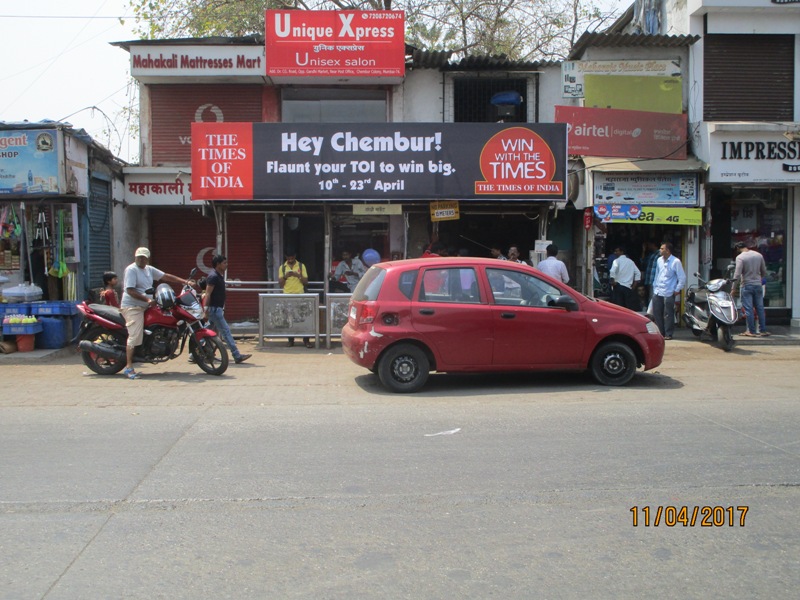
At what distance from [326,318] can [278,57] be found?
5557 millimetres

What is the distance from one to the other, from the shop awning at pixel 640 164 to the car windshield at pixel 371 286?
723 centimetres

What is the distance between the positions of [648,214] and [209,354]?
356 inches

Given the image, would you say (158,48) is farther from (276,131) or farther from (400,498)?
(400,498)

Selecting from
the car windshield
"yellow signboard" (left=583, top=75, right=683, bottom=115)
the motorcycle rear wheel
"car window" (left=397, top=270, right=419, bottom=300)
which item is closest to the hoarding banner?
"yellow signboard" (left=583, top=75, right=683, bottom=115)

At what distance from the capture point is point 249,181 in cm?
1340

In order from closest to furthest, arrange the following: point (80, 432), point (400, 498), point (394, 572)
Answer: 1. point (394, 572)
2. point (400, 498)
3. point (80, 432)

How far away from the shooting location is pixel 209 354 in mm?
10625

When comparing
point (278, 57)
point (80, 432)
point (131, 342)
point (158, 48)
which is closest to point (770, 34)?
point (278, 57)

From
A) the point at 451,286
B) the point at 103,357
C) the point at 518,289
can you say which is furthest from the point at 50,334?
the point at 518,289

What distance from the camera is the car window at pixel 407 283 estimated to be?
360 inches

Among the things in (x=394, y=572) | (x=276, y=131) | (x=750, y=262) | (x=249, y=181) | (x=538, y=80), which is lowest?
(x=394, y=572)

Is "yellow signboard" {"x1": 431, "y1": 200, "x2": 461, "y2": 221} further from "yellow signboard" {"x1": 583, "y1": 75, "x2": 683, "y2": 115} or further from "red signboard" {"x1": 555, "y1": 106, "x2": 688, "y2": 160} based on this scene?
"yellow signboard" {"x1": 583, "y1": 75, "x2": 683, "y2": 115}

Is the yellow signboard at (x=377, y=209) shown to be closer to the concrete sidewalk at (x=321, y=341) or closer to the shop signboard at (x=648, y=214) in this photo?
the concrete sidewalk at (x=321, y=341)
